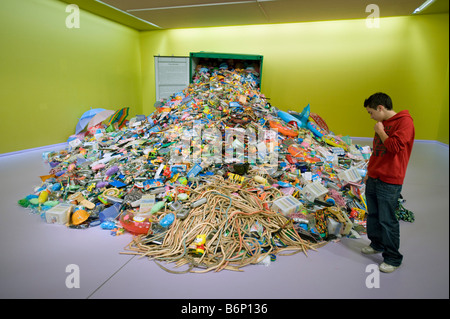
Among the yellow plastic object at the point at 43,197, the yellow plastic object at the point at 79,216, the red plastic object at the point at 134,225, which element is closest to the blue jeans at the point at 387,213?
the red plastic object at the point at 134,225

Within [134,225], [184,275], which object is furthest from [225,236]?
[134,225]

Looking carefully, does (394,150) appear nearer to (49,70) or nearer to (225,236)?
(225,236)

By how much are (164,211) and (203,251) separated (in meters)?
0.69

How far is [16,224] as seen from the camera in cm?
255

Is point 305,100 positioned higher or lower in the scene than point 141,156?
higher

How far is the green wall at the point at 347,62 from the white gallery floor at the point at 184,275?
5056 millimetres

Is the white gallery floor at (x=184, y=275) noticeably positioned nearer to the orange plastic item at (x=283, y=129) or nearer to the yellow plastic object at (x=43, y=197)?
the yellow plastic object at (x=43, y=197)

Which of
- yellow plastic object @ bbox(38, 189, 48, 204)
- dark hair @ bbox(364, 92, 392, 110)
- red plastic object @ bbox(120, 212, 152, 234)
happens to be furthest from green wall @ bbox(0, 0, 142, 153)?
dark hair @ bbox(364, 92, 392, 110)

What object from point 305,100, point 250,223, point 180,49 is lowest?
point 250,223

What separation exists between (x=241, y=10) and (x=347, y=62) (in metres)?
3.02

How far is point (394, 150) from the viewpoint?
5.71 feet

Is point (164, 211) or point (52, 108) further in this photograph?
point (52, 108)

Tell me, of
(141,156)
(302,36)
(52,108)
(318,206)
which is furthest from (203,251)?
(302,36)
